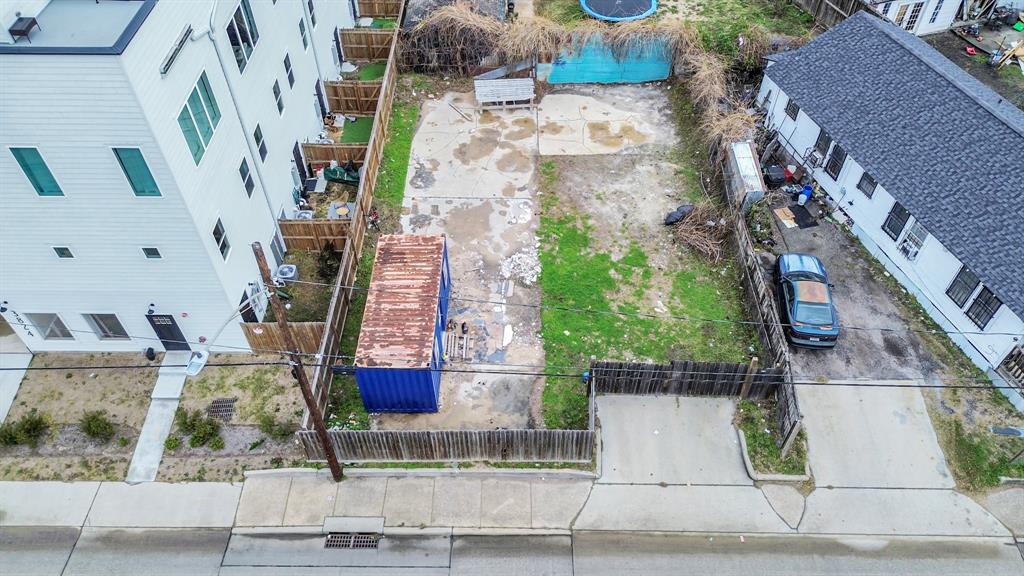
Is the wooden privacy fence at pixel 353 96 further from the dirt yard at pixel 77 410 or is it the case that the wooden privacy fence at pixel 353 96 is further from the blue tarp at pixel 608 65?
the dirt yard at pixel 77 410

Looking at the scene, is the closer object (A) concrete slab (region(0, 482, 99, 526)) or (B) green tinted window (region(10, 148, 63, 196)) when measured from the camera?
(B) green tinted window (region(10, 148, 63, 196))

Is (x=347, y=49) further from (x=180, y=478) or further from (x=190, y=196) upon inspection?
(x=180, y=478)

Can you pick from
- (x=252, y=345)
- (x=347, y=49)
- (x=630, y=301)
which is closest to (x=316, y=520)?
(x=252, y=345)

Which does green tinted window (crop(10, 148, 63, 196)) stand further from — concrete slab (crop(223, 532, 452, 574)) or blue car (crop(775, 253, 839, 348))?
blue car (crop(775, 253, 839, 348))

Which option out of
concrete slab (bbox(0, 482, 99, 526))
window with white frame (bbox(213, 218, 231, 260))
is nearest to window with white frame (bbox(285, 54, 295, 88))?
window with white frame (bbox(213, 218, 231, 260))

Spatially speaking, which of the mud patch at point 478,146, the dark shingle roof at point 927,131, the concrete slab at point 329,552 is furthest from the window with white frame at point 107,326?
the dark shingle roof at point 927,131

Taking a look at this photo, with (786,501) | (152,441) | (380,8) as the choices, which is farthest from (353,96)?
(786,501)
